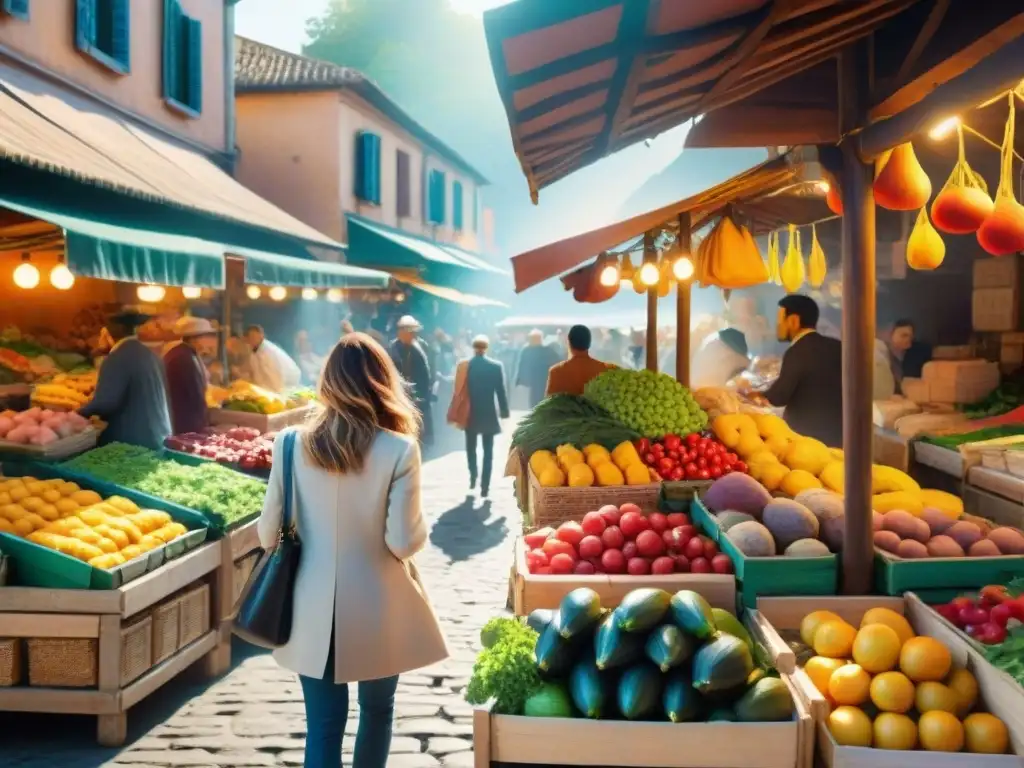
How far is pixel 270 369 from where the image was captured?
11.6 metres

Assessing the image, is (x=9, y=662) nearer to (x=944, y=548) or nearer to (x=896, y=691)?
(x=896, y=691)

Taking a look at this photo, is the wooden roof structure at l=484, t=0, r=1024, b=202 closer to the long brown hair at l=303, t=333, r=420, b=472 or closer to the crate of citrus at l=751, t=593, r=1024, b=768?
the long brown hair at l=303, t=333, r=420, b=472

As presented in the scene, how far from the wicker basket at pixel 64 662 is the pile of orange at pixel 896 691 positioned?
3.39 metres

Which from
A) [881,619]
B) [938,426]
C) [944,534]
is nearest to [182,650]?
[881,619]

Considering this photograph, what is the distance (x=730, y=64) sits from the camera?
10.6 ft

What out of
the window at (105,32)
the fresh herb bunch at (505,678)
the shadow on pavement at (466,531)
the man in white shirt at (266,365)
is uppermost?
the window at (105,32)

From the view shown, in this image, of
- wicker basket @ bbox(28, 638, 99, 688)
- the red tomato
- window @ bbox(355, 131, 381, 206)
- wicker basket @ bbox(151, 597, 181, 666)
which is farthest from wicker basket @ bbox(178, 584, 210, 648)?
window @ bbox(355, 131, 381, 206)

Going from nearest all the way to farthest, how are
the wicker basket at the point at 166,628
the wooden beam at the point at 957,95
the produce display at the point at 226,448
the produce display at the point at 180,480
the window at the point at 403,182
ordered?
the wooden beam at the point at 957,95
the wicker basket at the point at 166,628
the produce display at the point at 180,480
the produce display at the point at 226,448
the window at the point at 403,182

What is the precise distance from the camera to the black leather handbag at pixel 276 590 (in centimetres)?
333

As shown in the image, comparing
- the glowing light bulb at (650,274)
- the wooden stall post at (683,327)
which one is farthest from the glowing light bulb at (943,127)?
the glowing light bulb at (650,274)

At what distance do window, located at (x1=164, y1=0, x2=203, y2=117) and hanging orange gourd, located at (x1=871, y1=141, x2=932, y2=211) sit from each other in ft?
38.8

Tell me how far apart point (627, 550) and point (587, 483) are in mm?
1147

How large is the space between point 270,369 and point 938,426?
7506 mm

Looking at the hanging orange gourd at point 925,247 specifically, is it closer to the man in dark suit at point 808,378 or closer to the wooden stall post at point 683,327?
the man in dark suit at point 808,378
